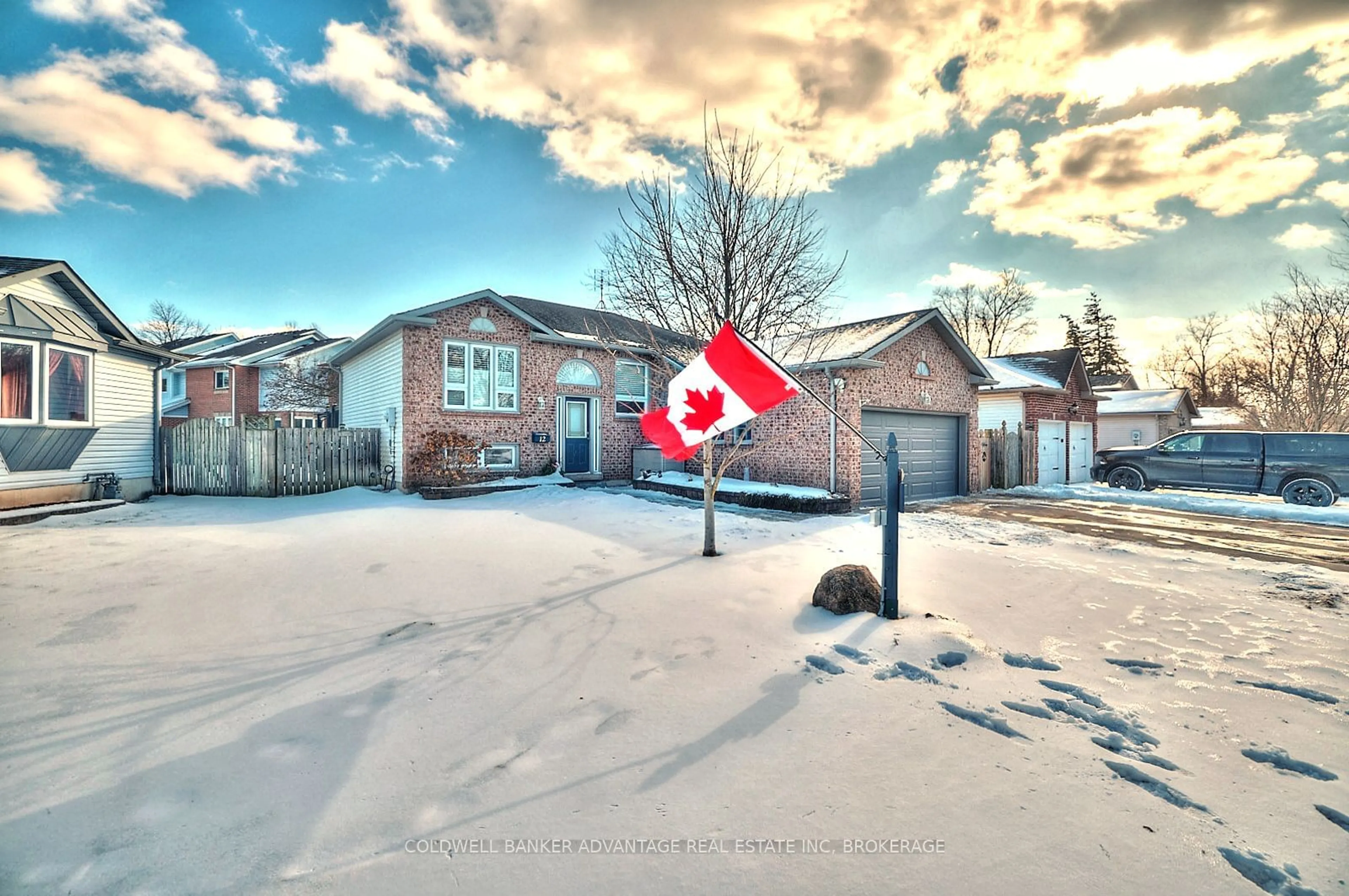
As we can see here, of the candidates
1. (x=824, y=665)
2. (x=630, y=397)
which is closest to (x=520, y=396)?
(x=630, y=397)

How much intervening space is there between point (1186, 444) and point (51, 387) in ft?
83.8

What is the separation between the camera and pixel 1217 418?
36.8 metres

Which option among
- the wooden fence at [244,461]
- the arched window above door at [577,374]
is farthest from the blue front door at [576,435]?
the wooden fence at [244,461]

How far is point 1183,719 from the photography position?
3.10 m

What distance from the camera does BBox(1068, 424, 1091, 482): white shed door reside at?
1945cm

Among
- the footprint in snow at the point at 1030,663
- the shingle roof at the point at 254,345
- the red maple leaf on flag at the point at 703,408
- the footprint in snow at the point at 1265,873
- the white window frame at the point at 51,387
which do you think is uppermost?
the shingle roof at the point at 254,345

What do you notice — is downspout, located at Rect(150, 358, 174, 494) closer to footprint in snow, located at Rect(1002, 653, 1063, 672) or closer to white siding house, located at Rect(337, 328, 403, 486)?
white siding house, located at Rect(337, 328, 403, 486)

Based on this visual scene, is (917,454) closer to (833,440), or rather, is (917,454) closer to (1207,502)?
(833,440)

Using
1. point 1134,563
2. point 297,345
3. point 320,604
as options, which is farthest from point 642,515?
point 297,345

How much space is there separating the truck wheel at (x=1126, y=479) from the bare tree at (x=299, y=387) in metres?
30.7

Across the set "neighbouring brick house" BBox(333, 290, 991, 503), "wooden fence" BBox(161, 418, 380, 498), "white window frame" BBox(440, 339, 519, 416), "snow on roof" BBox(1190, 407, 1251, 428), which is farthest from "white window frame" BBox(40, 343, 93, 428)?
"snow on roof" BBox(1190, 407, 1251, 428)

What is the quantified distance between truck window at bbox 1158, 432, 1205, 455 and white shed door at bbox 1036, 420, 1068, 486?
11.1 ft

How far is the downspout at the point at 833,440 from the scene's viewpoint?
12.3m

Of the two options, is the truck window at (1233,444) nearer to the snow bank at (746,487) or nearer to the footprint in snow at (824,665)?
the snow bank at (746,487)
